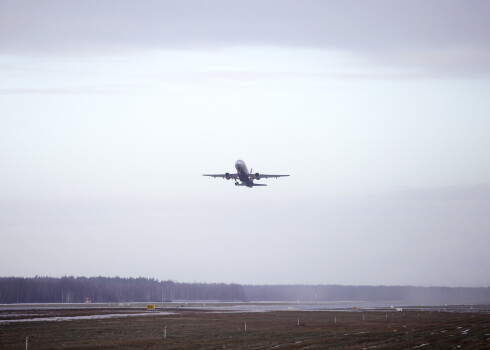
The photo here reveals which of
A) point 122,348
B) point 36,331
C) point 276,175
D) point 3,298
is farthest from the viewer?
point 3,298

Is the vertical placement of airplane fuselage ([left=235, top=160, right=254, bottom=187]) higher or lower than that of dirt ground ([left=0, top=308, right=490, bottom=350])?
higher

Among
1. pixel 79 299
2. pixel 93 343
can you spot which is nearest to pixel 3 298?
pixel 79 299

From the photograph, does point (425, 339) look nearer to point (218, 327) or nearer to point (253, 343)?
point (253, 343)

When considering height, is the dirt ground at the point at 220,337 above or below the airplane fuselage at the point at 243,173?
below

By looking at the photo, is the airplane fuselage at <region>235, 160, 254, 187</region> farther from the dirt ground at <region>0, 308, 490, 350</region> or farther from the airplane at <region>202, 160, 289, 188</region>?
the dirt ground at <region>0, 308, 490, 350</region>

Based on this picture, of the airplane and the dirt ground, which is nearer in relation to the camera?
the dirt ground

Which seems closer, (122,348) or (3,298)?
(122,348)

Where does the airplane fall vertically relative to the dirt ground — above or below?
above

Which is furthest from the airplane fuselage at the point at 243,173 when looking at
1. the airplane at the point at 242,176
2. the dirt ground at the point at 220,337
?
the dirt ground at the point at 220,337

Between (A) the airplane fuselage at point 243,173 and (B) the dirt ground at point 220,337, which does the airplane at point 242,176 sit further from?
(B) the dirt ground at point 220,337

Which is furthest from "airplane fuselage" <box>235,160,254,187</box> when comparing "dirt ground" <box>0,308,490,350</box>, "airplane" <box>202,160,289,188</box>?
"dirt ground" <box>0,308,490,350</box>

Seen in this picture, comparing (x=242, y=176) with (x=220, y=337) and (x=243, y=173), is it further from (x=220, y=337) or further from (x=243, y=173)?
(x=220, y=337)

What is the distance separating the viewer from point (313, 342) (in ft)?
157

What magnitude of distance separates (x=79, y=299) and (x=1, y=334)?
5427 inches
